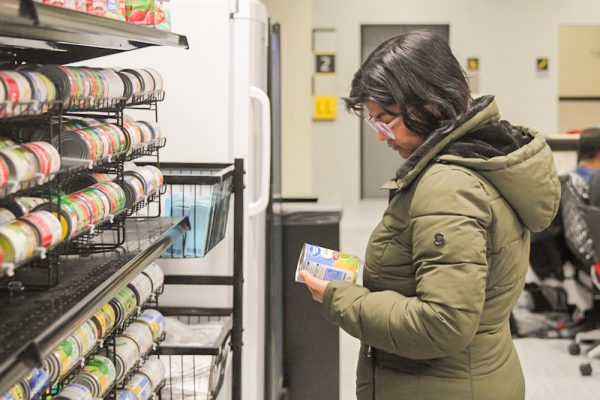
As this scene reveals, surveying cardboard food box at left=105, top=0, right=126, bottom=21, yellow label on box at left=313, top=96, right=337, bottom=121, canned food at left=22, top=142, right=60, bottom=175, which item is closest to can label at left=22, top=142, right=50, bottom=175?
canned food at left=22, top=142, right=60, bottom=175

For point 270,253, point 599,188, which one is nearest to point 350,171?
point 599,188

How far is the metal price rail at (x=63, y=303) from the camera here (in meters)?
1.39

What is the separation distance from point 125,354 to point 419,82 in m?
0.99

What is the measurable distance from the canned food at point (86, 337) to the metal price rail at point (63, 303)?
124 mm

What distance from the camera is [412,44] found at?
196 centimetres

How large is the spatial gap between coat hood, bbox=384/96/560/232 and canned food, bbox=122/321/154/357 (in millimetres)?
821

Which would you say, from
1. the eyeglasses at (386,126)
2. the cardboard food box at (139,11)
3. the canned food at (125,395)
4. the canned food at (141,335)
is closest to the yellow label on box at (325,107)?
the canned food at (141,335)

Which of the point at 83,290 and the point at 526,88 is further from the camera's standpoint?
the point at 526,88

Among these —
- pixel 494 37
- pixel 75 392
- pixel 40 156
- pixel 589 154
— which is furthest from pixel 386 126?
pixel 494 37

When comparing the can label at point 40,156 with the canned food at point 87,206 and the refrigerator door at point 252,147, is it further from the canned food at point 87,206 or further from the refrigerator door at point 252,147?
the refrigerator door at point 252,147

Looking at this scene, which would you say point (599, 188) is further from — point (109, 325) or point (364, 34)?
point (364, 34)

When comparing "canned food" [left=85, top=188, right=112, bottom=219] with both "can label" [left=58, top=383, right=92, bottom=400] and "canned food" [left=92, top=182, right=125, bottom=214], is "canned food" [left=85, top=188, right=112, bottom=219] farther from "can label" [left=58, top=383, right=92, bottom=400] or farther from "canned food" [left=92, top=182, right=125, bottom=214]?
"can label" [left=58, top=383, right=92, bottom=400]

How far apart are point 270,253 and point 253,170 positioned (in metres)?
0.61

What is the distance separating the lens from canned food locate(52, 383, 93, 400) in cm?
188
